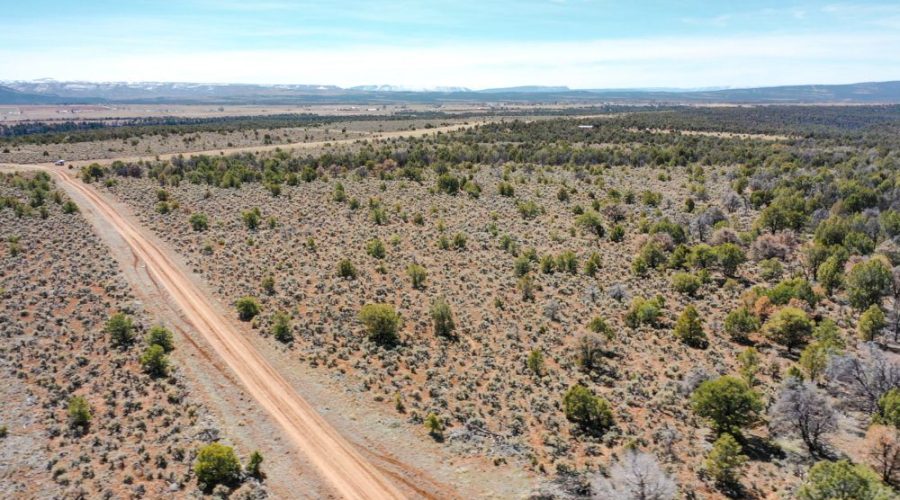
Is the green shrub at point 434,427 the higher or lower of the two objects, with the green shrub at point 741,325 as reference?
lower

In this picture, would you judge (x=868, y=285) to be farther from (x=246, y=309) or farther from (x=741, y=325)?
(x=246, y=309)

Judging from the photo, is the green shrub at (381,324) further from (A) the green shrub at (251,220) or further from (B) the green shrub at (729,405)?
(A) the green shrub at (251,220)

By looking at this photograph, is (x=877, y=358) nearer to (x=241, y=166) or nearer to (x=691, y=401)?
(x=691, y=401)

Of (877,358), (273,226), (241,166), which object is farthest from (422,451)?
(241,166)

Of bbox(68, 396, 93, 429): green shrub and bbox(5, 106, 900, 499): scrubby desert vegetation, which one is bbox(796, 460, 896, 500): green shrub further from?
bbox(68, 396, 93, 429): green shrub

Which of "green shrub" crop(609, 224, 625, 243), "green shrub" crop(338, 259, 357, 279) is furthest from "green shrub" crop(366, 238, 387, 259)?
"green shrub" crop(609, 224, 625, 243)

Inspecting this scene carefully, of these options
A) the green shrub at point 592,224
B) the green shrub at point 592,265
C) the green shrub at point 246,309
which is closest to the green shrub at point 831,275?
the green shrub at point 592,265
